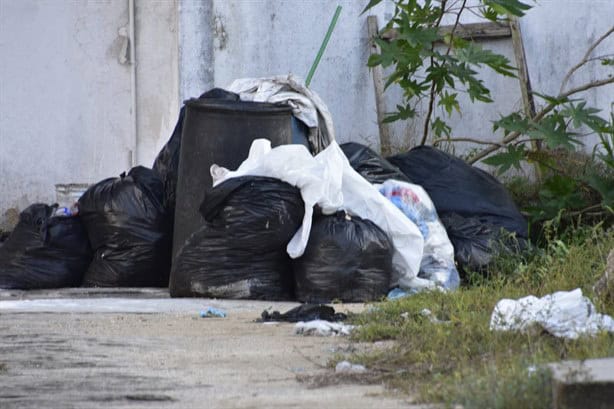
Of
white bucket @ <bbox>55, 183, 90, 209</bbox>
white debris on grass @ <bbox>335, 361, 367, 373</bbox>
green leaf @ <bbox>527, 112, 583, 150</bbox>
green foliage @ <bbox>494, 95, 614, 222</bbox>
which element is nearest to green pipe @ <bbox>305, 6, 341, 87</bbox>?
green foliage @ <bbox>494, 95, 614, 222</bbox>

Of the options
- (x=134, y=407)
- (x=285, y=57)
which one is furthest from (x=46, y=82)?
(x=134, y=407)

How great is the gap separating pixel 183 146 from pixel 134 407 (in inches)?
131

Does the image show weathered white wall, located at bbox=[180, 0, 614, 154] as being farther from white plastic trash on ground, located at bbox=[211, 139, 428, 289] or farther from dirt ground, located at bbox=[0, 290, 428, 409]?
dirt ground, located at bbox=[0, 290, 428, 409]

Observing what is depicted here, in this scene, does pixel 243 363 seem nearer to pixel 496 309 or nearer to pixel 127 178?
pixel 496 309

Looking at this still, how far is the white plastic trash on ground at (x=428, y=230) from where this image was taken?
6.43m

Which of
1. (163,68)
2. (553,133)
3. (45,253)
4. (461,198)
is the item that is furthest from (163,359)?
(163,68)

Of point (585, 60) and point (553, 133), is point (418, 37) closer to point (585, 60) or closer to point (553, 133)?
point (553, 133)

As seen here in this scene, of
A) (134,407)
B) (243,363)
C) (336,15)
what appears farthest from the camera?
(336,15)

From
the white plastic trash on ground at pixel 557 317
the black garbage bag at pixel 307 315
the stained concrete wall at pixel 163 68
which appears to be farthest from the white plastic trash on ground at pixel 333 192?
the stained concrete wall at pixel 163 68

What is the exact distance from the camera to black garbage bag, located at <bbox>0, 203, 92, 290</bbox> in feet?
23.2

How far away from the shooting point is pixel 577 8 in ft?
27.2

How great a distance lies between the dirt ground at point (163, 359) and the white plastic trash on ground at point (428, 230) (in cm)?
77

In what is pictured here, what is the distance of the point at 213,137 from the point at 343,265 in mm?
1037

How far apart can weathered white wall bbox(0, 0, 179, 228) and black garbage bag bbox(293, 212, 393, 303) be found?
2.89 m
